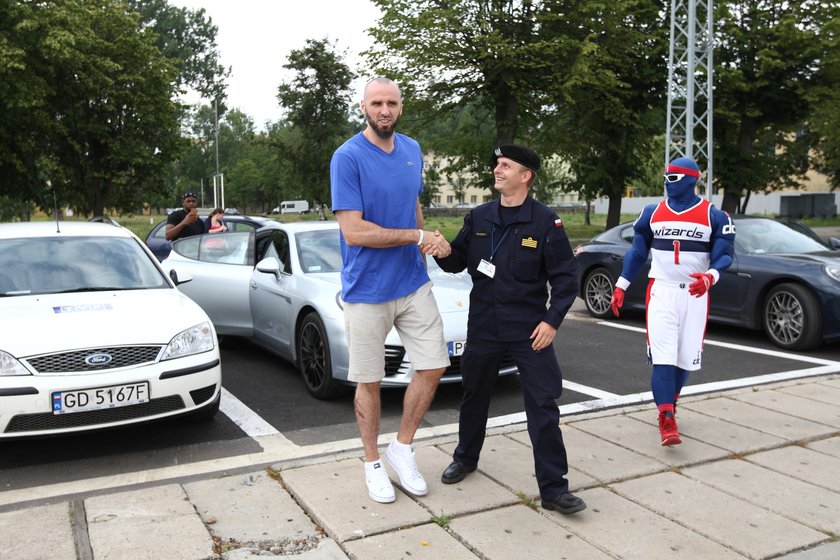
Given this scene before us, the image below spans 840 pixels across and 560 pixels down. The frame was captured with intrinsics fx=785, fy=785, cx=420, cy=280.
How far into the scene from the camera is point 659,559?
10.7 feet

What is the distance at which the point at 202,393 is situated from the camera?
4961mm

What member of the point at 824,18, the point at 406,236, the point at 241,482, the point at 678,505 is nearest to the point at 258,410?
the point at 241,482

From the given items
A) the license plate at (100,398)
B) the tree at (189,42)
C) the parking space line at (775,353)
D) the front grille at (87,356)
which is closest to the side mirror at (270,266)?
the front grille at (87,356)

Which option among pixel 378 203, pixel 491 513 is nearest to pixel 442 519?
pixel 491 513

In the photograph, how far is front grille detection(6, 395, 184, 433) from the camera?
4371mm

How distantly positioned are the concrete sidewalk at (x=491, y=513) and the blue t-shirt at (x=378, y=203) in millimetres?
1050

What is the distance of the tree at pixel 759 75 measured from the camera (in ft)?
90.1

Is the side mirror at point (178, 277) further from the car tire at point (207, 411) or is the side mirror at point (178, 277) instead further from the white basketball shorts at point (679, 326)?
the white basketball shorts at point (679, 326)

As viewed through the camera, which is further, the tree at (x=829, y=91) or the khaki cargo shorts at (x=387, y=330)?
the tree at (x=829, y=91)

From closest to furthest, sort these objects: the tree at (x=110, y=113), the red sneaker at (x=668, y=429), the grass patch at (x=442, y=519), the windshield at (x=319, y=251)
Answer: the grass patch at (x=442, y=519), the red sneaker at (x=668, y=429), the windshield at (x=319, y=251), the tree at (x=110, y=113)

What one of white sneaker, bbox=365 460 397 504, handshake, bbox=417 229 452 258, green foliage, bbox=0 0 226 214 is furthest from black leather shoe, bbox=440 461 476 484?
green foliage, bbox=0 0 226 214

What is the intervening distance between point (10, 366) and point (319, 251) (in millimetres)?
3056

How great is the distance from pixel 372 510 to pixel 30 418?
2072mm

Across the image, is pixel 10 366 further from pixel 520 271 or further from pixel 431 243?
pixel 520 271
